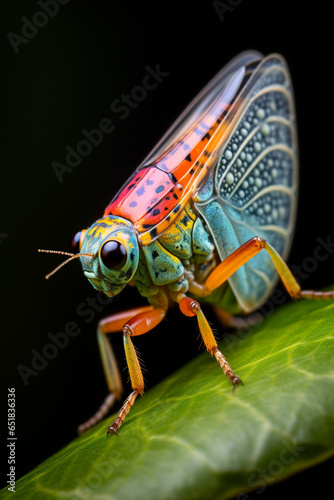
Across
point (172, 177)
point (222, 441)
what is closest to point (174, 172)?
point (172, 177)

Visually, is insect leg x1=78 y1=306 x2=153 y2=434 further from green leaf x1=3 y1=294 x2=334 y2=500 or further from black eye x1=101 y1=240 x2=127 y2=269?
green leaf x1=3 y1=294 x2=334 y2=500

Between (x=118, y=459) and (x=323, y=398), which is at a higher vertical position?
(x=118, y=459)

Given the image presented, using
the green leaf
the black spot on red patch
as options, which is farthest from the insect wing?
the green leaf

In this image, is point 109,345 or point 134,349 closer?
point 134,349

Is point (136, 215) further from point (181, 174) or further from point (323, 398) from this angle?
point (323, 398)

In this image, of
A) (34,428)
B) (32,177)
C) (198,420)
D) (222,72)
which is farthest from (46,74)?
(198,420)

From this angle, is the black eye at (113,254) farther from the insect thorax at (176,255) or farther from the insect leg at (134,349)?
the insect leg at (134,349)

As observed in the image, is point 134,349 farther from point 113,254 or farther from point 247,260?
point 247,260
